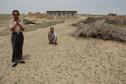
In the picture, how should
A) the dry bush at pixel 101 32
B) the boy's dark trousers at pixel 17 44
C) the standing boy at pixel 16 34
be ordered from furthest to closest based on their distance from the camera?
the dry bush at pixel 101 32, the boy's dark trousers at pixel 17 44, the standing boy at pixel 16 34

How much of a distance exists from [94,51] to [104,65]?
1187mm

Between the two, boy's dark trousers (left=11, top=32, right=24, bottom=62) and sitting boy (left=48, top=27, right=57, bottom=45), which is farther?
sitting boy (left=48, top=27, right=57, bottom=45)

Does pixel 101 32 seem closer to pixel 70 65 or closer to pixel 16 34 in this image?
pixel 70 65

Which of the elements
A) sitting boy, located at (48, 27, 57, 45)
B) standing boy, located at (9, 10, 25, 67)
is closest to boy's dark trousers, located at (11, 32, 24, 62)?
standing boy, located at (9, 10, 25, 67)

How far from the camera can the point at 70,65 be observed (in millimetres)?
4969

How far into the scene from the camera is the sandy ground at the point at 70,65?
13.9ft

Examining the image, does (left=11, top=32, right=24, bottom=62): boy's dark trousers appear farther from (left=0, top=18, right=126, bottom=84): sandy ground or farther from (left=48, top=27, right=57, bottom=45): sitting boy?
(left=48, top=27, right=57, bottom=45): sitting boy

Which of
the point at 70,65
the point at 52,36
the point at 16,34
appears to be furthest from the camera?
the point at 52,36

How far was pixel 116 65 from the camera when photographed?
5.03 meters

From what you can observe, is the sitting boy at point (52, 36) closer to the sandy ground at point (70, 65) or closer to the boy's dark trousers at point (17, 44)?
the sandy ground at point (70, 65)

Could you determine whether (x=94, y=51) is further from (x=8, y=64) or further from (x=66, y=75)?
(x=8, y=64)

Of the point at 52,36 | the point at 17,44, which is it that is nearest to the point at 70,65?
the point at 17,44

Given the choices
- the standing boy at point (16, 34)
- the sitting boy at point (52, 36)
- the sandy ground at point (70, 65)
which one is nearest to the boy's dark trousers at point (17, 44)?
the standing boy at point (16, 34)

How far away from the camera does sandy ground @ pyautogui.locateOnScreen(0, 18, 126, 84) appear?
13.9 ft
